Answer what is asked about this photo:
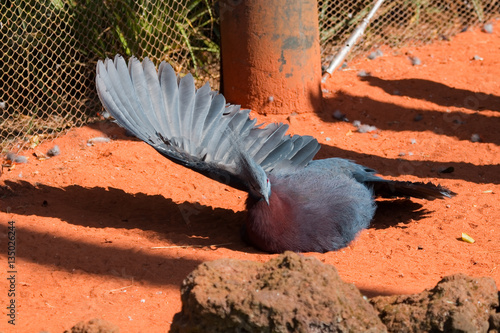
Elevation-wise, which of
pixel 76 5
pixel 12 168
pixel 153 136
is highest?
pixel 76 5

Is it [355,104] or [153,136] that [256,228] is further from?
[355,104]

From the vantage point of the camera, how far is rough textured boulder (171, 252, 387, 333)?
6.48 feet

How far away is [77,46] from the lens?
20.2 ft

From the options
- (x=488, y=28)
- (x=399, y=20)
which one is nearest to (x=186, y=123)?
(x=399, y=20)

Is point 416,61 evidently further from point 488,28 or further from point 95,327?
point 95,327

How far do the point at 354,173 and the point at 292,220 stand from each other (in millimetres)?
857

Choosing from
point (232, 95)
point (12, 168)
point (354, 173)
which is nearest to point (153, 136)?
point (354, 173)

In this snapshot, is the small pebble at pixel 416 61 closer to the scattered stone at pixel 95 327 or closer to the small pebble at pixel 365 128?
the small pebble at pixel 365 128

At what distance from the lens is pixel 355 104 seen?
→ 6.37m

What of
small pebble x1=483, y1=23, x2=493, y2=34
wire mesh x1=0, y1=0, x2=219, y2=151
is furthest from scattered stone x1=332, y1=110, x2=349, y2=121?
small pebble x1=483, y1=23, x2=493, y2=34

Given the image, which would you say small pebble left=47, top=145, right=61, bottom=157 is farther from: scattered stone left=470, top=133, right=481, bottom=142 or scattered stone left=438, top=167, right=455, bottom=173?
scattered stone left=470, top=133, right=481, bottom=142

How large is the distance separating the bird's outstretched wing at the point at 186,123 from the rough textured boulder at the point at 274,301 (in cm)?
157

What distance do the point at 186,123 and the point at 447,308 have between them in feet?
7.96

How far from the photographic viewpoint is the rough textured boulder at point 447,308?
7.02 ft
